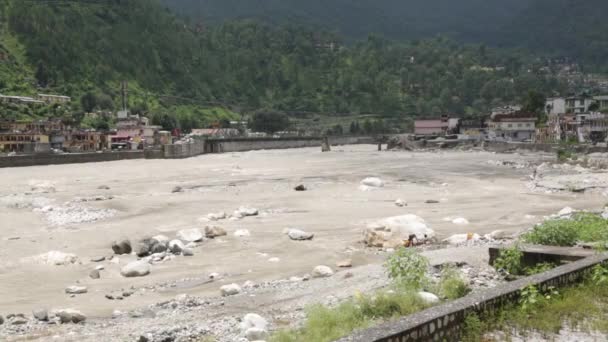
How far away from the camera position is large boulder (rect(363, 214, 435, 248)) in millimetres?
19766

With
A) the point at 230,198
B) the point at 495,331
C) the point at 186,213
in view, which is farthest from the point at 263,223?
the point at 495,331

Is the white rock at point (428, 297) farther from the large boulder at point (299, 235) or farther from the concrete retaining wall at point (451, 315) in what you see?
the large boulder at point (299, 235)

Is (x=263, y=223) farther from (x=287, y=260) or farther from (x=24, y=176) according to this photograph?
(x=24, y=176)

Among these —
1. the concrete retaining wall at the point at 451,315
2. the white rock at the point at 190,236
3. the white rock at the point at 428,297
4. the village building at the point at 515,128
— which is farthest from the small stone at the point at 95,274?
the village building at the point at 515,128

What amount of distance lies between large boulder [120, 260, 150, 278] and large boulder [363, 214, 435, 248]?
276 inches

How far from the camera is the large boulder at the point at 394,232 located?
1977 centimetres

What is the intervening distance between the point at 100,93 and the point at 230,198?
503 ft

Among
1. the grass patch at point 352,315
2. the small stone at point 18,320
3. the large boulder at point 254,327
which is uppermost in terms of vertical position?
the grass patch at point 352,315

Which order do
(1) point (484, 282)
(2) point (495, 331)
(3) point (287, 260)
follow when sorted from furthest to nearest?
(3) point (287, 260), (1) point (484, 282), (2) point (495, 331)

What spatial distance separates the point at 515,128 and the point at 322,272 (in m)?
141

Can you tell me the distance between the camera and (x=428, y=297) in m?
10.4

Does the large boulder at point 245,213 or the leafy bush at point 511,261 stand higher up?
the leafy bush at point 511,261

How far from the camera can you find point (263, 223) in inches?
1031

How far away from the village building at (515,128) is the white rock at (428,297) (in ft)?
465
